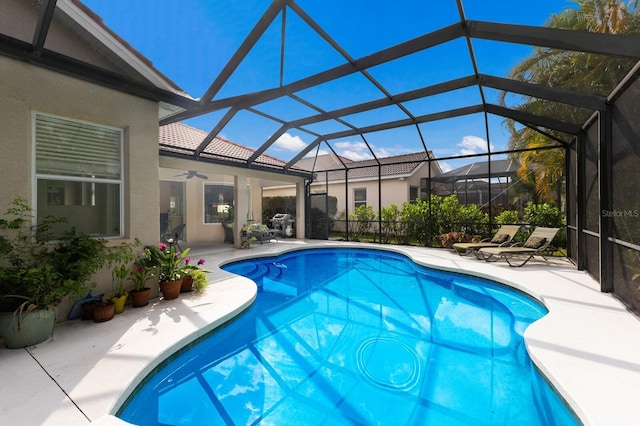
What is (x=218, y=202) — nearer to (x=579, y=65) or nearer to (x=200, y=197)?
(x=200, y=197)

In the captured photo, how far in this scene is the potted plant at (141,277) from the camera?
4.66 meters

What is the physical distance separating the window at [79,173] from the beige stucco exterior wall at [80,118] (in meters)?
0.16

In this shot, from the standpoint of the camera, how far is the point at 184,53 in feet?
19.1

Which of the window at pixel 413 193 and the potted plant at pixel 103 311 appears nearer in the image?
the potted plant at pixel 103 311

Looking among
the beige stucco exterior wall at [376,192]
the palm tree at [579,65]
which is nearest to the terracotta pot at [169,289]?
the palm tree at [579,65]

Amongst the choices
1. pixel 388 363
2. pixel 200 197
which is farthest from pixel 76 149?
pixel 200 197

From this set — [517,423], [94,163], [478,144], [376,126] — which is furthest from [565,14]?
[94,163]

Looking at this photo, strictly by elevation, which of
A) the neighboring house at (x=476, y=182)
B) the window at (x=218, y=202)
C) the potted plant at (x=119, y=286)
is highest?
the neighboring house at (x=476, y=182)

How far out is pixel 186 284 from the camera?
18.0 feet

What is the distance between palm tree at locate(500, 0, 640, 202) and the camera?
6684mm

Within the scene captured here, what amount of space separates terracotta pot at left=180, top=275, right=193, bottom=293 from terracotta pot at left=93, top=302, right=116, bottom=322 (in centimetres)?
137

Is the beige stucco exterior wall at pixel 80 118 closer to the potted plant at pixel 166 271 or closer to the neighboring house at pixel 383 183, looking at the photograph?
the potted plant at pixel 166 271

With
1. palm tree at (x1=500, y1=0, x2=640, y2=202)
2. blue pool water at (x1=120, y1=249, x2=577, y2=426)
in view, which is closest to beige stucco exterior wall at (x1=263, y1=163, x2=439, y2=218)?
palm tree at (x1=500, y1=0, x2=640, y2=202)

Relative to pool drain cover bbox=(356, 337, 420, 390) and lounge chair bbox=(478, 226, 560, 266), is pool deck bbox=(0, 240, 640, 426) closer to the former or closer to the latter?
pool drain cover bbox=(356, 337, 420, 390)
